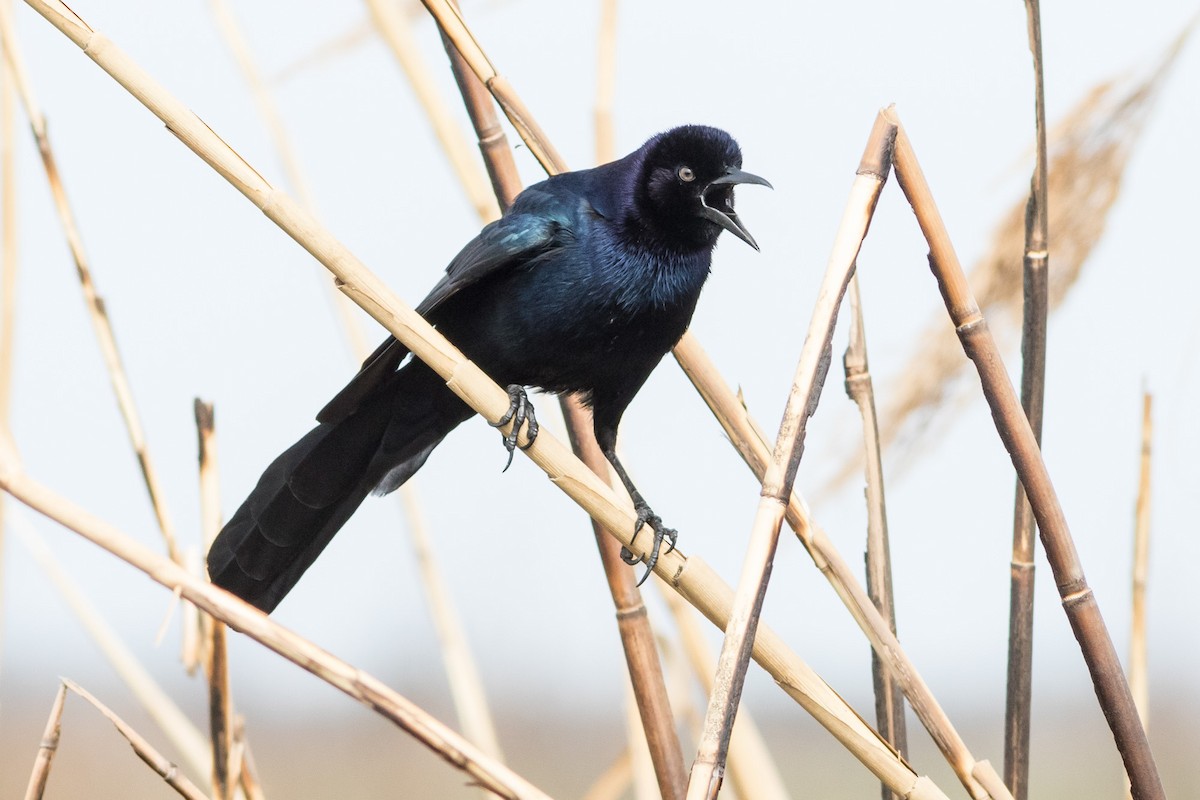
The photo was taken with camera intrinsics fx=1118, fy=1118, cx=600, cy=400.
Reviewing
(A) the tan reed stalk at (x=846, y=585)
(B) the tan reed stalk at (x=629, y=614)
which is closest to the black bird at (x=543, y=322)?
(B) the tan reed stalk at (x=629, y=614)

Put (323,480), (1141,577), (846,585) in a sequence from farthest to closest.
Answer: (323,480) < (1141,577) < (846,585)

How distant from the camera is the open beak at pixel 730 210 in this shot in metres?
2.14

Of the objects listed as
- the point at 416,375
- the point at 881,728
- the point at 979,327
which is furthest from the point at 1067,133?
the point at 416,375

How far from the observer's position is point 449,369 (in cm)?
135

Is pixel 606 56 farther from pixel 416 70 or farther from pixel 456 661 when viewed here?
pixel 456 661

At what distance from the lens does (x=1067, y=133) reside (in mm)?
1664

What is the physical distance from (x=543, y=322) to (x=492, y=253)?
16cm

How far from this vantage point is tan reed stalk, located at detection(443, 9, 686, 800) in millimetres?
1625

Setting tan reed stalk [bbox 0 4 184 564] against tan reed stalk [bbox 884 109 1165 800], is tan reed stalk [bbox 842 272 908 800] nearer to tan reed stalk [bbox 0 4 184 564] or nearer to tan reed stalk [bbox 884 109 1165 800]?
tan reed stalk [bbox 884 109 1165 800]

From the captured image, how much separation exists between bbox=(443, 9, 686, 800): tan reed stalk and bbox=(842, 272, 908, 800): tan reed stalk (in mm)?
302

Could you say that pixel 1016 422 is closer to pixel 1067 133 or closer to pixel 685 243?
pixel 1067 133

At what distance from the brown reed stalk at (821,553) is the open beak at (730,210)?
1.46ft

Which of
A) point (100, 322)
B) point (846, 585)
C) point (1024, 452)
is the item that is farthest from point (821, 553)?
point (100, 322)

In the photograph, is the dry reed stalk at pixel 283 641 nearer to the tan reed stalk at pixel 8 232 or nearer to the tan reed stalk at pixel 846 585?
the tan reed stalk at pixel 846 585
